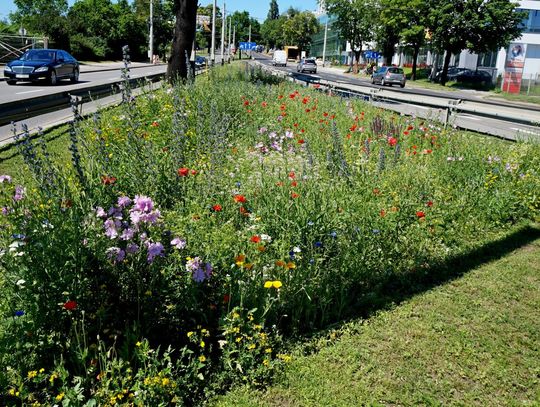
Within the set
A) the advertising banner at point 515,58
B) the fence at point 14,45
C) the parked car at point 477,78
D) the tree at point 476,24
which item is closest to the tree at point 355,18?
the advertising banner at point 515,58

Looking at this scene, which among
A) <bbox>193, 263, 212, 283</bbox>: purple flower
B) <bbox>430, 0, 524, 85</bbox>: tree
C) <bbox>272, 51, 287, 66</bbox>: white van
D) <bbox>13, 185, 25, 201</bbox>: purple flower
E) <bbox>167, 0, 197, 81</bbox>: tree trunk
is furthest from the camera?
<bbox>272, 51, 287, 66</bbox>: white van

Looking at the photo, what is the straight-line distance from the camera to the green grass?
115 inches

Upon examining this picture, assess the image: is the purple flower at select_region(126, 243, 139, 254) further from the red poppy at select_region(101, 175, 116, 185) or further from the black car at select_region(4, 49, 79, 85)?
the black car at select_region(4, 49, 79, 85)

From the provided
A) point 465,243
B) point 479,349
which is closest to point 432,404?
point 479,349

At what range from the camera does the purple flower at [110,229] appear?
2.88m

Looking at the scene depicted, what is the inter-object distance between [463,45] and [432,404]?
168 ft

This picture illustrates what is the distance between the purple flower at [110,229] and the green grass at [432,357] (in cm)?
111

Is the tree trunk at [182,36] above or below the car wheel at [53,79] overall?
above

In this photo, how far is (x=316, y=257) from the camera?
148 inches

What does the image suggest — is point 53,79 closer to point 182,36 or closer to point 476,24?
point 182,36

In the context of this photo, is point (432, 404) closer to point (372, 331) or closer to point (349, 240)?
point (372, 331)

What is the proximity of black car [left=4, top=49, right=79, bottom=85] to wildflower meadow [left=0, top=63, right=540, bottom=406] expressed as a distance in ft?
66.2

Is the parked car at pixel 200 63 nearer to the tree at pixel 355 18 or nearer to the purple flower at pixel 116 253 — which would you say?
the tree at pixel 355 18

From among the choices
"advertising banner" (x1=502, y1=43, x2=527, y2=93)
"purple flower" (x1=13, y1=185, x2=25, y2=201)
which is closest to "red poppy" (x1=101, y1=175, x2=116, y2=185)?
"purple flower" (x1=13, y1=185, x2=25, y2=201)
